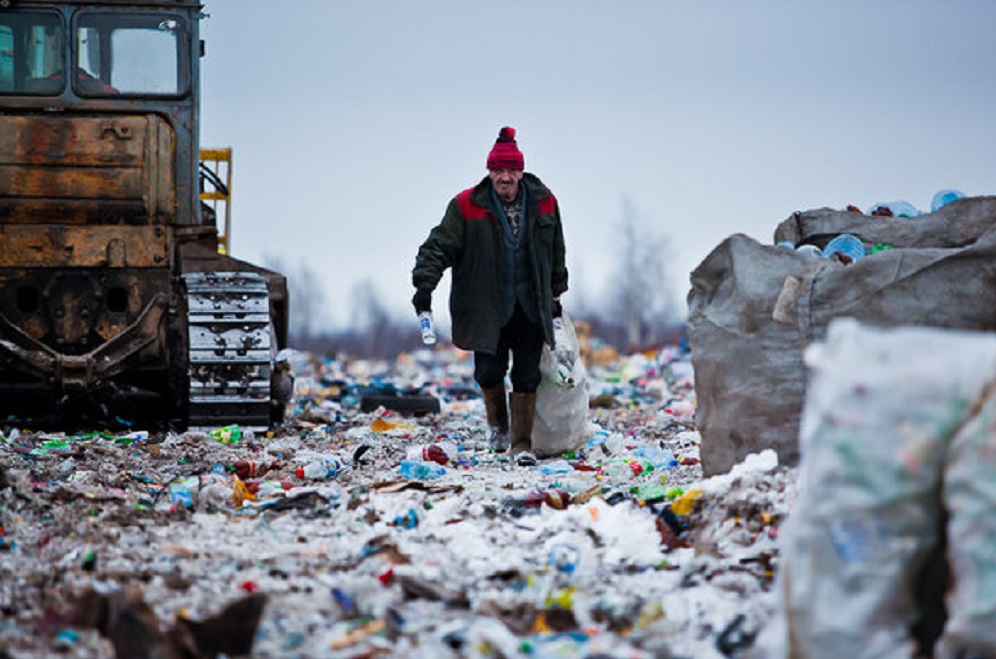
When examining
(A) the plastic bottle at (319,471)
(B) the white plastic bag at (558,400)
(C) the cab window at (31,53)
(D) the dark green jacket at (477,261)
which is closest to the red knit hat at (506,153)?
(D) the dark green jacket at (477,261)

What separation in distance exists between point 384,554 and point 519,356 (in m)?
3.24

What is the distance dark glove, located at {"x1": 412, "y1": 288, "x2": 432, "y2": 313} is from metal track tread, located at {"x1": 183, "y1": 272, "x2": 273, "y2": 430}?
1821 mm

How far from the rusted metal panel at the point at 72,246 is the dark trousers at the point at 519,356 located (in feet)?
8.53

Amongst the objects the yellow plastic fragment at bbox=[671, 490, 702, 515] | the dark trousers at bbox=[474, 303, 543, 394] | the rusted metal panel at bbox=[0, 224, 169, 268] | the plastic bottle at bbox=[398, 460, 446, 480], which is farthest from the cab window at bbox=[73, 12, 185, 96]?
the yellow plastic fragment at bbox=[671, 490, 702, 515]

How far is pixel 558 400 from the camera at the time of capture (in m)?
7.20

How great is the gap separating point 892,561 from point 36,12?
781cm

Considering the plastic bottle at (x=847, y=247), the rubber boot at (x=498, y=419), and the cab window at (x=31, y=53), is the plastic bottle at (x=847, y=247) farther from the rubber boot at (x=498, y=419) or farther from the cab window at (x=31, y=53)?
the cab window at (x=31, y=53)

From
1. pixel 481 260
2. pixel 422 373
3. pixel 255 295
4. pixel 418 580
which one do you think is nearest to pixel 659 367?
pixel 422 373

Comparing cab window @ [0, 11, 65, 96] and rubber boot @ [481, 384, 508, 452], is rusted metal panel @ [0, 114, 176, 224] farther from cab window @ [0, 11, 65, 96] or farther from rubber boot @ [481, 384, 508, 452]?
rubber boot @ [481, 384, 508, 452]

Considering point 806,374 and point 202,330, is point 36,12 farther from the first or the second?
point 806,374

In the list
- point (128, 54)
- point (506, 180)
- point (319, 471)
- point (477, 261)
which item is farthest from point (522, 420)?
point (128, 54)

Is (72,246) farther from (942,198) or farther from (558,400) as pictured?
(942,198)

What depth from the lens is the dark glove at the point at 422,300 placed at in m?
6.92

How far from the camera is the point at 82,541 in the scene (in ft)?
13.6
